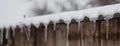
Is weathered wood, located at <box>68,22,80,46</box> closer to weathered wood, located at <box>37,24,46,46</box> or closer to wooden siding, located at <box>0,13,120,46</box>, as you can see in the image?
wooden siding, located at <box>0,13,120,46</box>

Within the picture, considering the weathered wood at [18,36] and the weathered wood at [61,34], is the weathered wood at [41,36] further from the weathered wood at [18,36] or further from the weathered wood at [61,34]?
the weathered wood at [18,36]

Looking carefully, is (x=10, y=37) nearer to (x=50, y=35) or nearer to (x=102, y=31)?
(x=50, y=35)

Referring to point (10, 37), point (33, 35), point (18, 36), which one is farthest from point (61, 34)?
point (10, 37)

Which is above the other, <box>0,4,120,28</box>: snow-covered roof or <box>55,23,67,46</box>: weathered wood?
<box>0,4,120,28</box>: snow-covered roof

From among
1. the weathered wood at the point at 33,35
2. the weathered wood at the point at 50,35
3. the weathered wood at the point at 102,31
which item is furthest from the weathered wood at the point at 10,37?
the weathered wood at the point at 102,31

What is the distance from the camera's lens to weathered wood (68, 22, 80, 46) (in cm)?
308

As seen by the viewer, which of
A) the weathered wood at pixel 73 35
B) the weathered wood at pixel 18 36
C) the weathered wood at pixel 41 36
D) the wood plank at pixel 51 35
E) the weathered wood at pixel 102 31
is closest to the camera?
the weathered wood at pixel 102 31

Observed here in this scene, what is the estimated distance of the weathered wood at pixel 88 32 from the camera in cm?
286

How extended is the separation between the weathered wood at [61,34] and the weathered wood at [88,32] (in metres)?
0.34

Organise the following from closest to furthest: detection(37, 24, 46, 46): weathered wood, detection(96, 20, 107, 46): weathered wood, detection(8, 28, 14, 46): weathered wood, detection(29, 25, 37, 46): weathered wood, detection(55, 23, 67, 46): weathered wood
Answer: detection(96, 20, 107, 46): weathered wood → detection(55, 23, 67, 46): weathered wood → detection(37, 24, 46, 46): weathered wood → detection(29, 25, 37, 46): weathered wood → detection(8, 28, 14, 46): weathered wood

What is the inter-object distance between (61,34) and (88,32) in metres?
0.48

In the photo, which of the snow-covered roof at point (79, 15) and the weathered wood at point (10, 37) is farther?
the weathered wood at point (10, 37)

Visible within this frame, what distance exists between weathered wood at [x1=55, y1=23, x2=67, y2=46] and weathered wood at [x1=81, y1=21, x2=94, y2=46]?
0.34m

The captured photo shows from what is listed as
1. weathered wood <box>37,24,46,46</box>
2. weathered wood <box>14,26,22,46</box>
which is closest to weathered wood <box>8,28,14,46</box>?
weathered wood <box>14,26,22,46</box>
